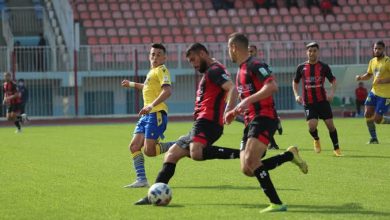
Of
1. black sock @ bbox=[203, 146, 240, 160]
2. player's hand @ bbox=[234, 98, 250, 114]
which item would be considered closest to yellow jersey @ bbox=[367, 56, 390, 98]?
black sock @ bbox=[203, 146, 240, 160]

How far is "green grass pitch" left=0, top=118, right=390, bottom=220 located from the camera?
927cm

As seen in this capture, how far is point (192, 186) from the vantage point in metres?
11.8

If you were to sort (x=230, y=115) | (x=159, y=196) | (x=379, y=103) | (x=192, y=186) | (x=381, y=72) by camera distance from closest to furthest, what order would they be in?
(x=230, y=115)
(x=159, y=196)
(x=192, y=186)
(x=381, y=72)
(x=379, y=103)

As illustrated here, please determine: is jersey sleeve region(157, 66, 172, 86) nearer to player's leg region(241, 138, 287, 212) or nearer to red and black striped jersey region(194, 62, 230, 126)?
red and black striped jersey region(194, 62, 230, 126)

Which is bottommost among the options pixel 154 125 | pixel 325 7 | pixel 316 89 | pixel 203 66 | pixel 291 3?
pixel 154 125

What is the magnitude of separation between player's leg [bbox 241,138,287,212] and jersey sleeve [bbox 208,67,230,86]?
943 mm

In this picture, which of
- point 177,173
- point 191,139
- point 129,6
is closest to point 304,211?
point 191,139

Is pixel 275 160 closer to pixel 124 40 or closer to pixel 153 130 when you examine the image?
pixel 153 130

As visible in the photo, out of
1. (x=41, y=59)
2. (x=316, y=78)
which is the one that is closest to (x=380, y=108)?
(x=316, y=78)

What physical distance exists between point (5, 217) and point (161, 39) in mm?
30964

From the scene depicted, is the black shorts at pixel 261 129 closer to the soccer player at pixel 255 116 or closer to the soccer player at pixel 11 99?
the soccer player at pixel 255 116

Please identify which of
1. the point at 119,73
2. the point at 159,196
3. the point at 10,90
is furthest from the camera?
the point at 119,73

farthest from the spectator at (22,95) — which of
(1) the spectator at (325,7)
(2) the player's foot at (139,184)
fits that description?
(2) the player's foot at (139,184)

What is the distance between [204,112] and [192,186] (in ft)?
5.90
